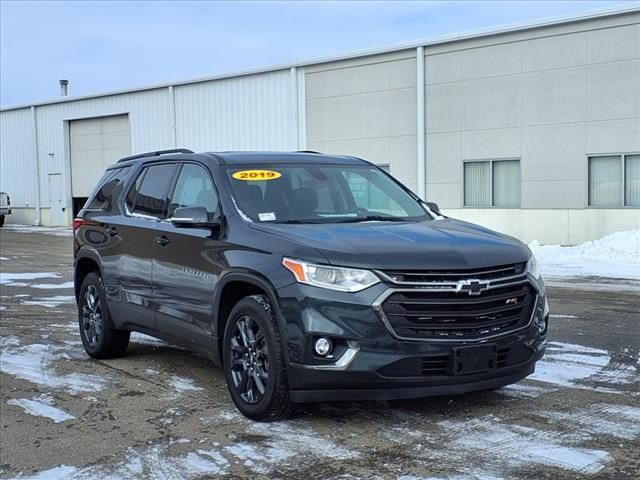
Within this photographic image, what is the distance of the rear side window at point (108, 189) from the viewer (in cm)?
759

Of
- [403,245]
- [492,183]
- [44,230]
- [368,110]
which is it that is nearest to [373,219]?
[403,245]

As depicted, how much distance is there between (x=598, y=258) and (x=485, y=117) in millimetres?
5881

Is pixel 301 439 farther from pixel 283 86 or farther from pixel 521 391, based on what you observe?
pixel 283 86

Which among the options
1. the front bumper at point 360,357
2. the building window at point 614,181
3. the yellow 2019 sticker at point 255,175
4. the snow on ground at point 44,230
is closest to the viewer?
the front bumper at point 360,357

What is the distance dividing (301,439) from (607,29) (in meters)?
16.7

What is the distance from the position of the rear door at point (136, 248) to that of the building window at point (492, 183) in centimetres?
1513

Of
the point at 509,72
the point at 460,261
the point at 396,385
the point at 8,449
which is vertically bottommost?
the point at 8,449

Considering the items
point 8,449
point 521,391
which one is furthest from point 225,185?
point 521,391

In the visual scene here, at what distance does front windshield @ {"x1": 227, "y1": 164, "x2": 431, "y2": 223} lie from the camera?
5.74 m

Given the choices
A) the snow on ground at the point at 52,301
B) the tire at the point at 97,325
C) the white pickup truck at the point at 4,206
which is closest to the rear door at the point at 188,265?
the tire at the point at 97,325

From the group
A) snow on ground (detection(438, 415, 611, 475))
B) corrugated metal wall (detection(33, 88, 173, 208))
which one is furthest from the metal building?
snow on ground (detection(438, 415, 611, 475))

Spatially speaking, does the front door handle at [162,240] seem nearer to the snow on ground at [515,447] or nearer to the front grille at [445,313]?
the front grille at [445,313]

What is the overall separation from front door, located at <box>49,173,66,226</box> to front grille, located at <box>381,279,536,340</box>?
32603 mm

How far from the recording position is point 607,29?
18.5 m
